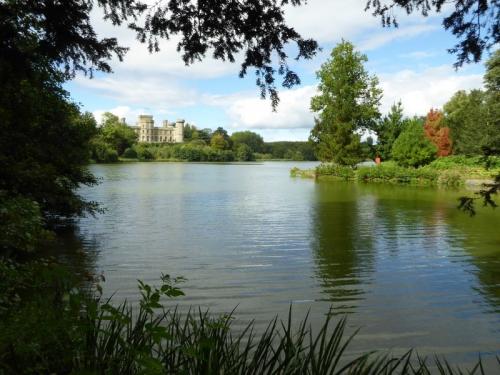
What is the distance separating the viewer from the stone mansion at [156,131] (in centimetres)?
18462

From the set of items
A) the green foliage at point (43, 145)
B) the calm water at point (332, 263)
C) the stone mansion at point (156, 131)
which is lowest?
the calm water at point (332, 263)

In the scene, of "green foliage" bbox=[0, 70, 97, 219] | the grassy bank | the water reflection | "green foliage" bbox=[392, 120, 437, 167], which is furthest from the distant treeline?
"green foliage" bbox=[0, 70, 97, 219]

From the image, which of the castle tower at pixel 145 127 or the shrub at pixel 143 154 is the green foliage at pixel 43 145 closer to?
the shrub at pixel 143 154

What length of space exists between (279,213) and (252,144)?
497ft

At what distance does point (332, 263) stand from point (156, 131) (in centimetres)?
18490

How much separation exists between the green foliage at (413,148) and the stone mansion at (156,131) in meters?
143

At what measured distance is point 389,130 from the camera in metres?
51.1

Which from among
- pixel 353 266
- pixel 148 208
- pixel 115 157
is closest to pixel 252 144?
pixel 115 157

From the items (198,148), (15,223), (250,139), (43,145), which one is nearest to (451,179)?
(43,145)

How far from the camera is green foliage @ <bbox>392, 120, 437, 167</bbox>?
4503 cm

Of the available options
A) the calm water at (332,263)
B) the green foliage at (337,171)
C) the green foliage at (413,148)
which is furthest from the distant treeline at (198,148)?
the calm water at (332,263)

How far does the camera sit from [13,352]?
2.71 metres

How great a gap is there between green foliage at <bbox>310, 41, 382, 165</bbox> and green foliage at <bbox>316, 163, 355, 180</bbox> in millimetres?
1301

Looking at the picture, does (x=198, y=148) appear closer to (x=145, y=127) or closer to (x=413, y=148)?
(x=145, y=127)
